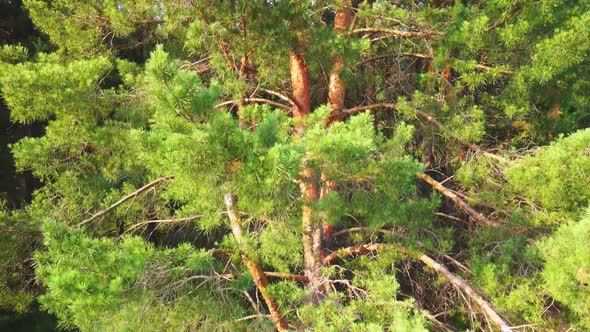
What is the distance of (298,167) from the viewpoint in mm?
2363

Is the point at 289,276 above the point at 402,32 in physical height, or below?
below

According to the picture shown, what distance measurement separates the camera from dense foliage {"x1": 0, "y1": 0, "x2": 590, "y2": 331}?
256cm

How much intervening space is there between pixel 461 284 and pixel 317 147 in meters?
1.99

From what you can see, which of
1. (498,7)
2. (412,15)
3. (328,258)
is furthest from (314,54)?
(328,258)

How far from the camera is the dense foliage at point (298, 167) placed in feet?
8.41

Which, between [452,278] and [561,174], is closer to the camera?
[561,174]

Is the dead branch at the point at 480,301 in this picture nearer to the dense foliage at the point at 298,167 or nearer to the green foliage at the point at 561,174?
the dense foliage at the point at 298,167

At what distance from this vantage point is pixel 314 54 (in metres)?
4.17

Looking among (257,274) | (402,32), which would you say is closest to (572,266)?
(257,274)

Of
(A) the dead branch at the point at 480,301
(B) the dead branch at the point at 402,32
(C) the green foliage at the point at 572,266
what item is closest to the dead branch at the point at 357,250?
(A) the dead branch at the point at 480,301

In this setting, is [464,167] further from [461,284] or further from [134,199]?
[134,199]

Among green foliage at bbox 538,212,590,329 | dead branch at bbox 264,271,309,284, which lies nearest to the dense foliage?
green foliage at bbox 538,212,590,329

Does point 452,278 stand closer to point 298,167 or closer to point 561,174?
point 561,174

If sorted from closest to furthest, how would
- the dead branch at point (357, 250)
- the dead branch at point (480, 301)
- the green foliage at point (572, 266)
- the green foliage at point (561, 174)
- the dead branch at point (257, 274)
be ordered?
the green foliage at point (572, 266), the green foliage at point (561, 174), the dead branch at point (480, 301), the dead branch at point (257, 274), the dead branch at point (357, 250)
